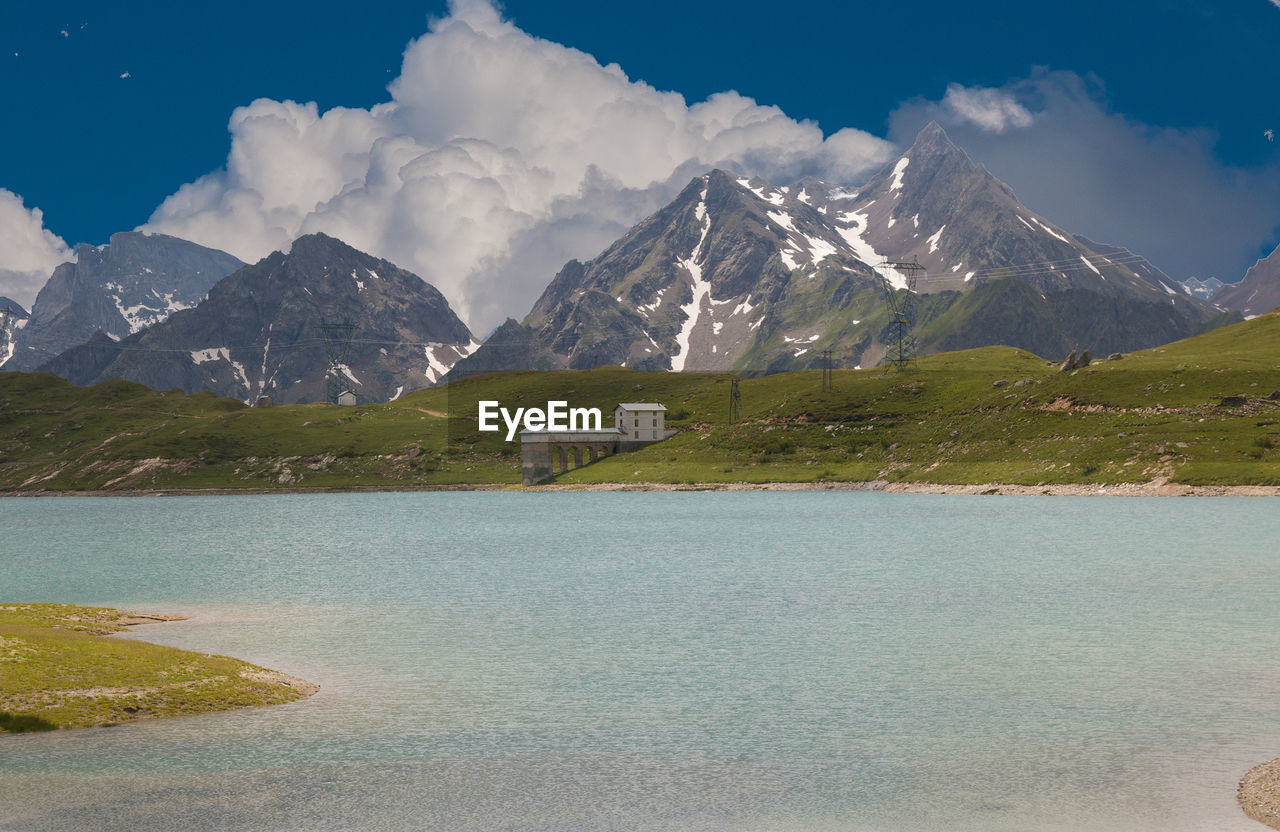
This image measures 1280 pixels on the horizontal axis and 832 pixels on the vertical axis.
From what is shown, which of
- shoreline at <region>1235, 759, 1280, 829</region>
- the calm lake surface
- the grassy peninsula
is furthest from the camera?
the grassy peninsula

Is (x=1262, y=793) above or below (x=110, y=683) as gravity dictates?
below

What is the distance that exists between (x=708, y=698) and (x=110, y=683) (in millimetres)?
20322

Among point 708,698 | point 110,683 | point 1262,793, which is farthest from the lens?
point 708,698

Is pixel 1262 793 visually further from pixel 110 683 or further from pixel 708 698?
pixel 110 683

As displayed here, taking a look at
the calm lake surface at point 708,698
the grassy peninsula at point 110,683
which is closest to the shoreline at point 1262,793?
the calm lake surface at point 708,698

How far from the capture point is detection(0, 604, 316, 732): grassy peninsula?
32.8 metres

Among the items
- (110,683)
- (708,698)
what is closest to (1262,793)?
(708,698)

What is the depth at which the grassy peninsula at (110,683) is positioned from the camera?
32812 mm

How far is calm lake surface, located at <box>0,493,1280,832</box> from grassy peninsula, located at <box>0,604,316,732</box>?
132 cm

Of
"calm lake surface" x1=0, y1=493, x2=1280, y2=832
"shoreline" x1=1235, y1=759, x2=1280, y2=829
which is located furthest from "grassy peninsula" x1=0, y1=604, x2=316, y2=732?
"shoreline" x1=1235, y1=759, x2=1280, y2=829

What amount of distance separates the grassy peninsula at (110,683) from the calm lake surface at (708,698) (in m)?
1.32

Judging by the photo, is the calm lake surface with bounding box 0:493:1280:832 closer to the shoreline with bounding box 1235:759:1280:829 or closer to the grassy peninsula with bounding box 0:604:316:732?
the shoreline with bounding box 1235:759:1280:829

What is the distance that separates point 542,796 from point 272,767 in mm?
7927

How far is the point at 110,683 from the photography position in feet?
116
